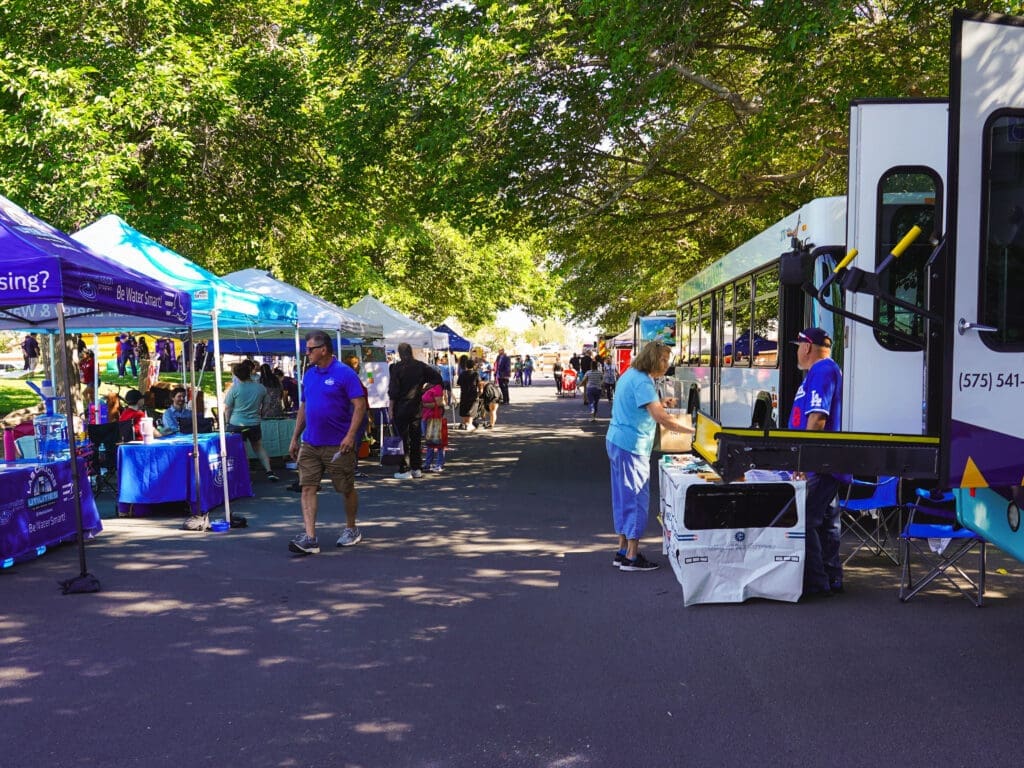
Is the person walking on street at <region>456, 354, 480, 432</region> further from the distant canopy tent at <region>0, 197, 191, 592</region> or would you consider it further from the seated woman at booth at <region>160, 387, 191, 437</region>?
the distant canopy tent at <region>0, 197, 191, 592</region>

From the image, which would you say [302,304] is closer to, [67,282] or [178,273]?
[178,273]

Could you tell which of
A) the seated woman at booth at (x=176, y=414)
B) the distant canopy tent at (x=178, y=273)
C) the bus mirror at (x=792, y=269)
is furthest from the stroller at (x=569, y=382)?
the bus mirror at (x=792, y=269)

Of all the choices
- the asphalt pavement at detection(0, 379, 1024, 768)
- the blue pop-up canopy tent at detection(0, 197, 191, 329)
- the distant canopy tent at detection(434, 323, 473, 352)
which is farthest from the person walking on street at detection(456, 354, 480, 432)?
the asphalt pavement at detection(0, 379, 1024, 768)

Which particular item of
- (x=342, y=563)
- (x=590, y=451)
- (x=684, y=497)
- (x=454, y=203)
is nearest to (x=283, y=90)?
(x=454, y=203)

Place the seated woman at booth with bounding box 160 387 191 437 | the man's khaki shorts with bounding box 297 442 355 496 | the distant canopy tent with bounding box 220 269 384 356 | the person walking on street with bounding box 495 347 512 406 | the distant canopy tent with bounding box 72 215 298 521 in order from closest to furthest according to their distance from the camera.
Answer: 1. the man's khaki shorts with bounding box 297 442 355 496
2. the distant canopy tent with bounding box 72 215 298 521
3. the seated woman at booth with bounding box 160 387 191 437
4. the distant canopy tent with bounding box 220 269 384 356
5. the person walking on street with bounding box 495 347 512 406

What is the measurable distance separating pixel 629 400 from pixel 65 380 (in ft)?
14.9

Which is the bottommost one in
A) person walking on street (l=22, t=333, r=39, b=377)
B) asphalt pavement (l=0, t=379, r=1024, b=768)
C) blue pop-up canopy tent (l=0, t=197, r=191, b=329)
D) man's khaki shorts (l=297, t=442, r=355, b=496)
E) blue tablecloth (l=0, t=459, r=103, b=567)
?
asphalt pavement (l=0, t=379, r=1024, b=768)

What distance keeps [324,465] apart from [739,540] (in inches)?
154

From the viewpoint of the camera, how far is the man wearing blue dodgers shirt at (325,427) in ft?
27.5

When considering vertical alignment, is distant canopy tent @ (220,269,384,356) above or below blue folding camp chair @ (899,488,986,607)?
above

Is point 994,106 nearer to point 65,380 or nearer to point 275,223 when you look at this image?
point 65,380

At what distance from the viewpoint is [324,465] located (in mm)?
8578

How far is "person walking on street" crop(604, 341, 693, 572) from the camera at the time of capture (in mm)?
7211

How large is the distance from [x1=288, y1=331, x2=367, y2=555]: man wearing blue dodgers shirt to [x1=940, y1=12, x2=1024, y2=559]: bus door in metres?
5.39
